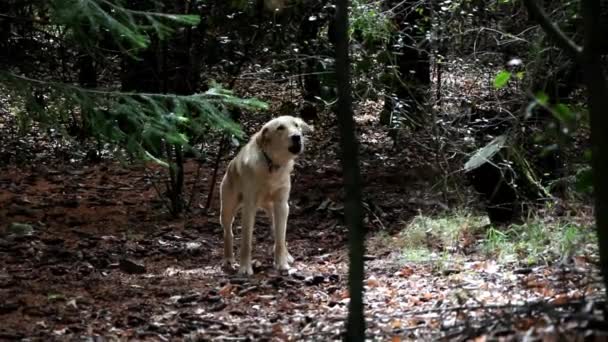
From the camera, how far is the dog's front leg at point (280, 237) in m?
7.80

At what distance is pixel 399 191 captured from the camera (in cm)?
1140

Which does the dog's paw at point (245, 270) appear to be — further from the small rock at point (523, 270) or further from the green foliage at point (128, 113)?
the small rock at point (523, 270)

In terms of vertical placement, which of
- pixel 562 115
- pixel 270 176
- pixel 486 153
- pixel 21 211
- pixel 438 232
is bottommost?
pixel 21 211

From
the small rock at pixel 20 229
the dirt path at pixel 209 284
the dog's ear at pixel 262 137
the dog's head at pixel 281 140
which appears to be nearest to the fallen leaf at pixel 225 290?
the dirt path at pixel 209 284

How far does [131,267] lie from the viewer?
776 centimetres

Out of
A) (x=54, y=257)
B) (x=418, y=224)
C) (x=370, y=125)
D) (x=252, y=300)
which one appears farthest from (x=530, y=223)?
(x=370, y=125)

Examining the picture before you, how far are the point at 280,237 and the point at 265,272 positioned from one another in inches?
15.0

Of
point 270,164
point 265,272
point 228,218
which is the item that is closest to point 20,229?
point 228,218

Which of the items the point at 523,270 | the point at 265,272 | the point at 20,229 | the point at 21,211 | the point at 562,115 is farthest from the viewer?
the point at 21,211

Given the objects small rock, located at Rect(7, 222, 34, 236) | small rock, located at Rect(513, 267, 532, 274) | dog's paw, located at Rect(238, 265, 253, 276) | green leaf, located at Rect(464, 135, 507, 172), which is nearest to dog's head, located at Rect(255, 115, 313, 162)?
dog's paw, located at Rect(238, 265, 253, 276)

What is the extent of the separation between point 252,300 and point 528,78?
3658mm

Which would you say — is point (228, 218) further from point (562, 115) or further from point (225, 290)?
point (562, 115)

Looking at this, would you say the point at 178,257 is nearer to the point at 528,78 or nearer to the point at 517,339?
the point at 528,78

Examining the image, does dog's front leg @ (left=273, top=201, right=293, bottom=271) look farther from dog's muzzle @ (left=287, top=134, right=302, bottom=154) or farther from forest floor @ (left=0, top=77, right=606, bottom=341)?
dog's muzzle @ (left=287, top=134, right=302, bottom=154)
